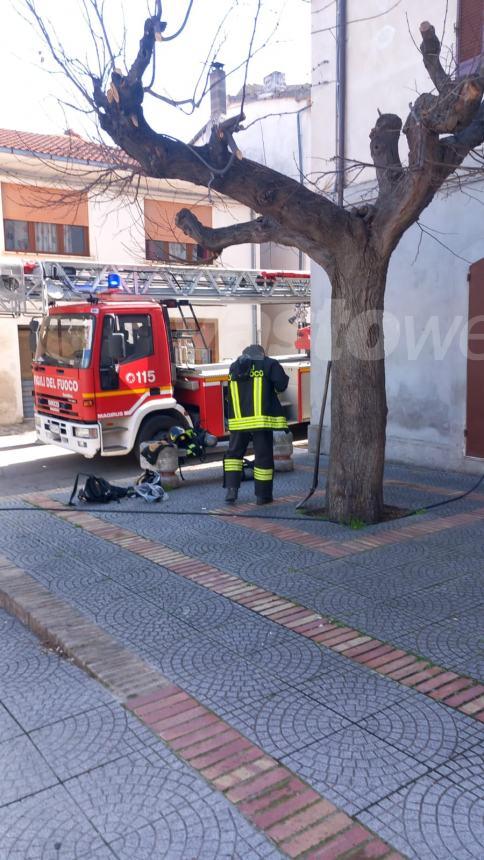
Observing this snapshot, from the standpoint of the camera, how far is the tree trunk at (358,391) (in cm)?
610

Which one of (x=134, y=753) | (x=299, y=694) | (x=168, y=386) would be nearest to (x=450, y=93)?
(x=299, y=694)

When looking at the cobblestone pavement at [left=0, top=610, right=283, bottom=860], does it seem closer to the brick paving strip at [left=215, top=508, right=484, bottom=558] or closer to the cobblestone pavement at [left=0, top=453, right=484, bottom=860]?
the cobblestone pavement at [left=0, top=453, right=484, bottom=860]

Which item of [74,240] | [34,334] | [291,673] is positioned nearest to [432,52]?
[291,673]

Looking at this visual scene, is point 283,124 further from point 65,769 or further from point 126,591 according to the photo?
point 65,769

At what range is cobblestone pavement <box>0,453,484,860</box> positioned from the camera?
2.60 meters

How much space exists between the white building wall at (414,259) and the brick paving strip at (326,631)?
9.52ft

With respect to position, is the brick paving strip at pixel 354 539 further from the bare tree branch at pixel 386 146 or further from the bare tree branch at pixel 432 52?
the bare tree branch at pixel 432 52

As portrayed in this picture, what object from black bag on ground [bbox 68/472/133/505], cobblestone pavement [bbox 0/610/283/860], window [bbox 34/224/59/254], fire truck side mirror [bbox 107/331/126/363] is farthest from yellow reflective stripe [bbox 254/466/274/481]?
window [bbox 34/224/59/254]

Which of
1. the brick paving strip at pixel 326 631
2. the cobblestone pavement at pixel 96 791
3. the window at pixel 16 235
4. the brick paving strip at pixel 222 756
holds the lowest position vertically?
the cobblestone pavement at pixel 96 791

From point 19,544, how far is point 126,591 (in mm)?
1672

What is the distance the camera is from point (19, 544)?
609cm

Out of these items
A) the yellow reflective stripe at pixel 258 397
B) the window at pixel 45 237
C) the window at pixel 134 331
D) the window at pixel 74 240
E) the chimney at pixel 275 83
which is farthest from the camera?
the chimney at pixel 275 83

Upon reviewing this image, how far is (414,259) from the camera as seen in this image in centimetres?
900

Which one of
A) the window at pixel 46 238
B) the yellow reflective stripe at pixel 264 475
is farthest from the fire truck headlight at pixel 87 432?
the window at pixel 46 238
